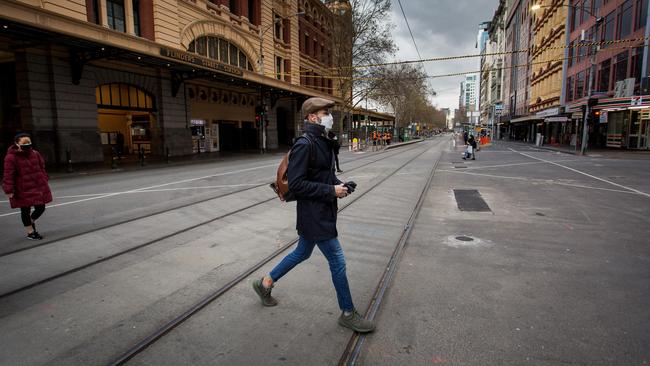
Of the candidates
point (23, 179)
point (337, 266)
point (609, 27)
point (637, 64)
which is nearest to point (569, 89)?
point (609, 27)

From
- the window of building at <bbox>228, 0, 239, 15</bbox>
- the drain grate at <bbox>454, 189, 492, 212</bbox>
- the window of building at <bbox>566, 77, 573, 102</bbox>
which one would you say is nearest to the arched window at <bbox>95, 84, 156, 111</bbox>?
the window of building at <bbox>228, 0, 239, 15</bbox>

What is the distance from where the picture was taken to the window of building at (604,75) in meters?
32.4

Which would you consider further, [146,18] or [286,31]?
[286,31]

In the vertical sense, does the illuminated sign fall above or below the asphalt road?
above

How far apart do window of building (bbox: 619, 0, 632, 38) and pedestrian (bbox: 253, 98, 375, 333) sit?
3592 cm

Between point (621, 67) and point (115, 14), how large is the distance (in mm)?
36269

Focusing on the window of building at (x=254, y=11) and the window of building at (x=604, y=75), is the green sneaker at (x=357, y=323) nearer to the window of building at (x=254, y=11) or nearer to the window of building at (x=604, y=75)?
the window of building at (x=254, y=11)

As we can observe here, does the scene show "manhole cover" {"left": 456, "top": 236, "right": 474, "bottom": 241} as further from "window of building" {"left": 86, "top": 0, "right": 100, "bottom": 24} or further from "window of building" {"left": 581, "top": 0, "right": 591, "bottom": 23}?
"window of building" {"left": 581, "top": 0, "right": 591, "bottom": 23}

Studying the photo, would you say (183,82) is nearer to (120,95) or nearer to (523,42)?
(120,95)

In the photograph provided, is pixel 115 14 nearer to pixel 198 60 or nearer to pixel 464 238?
pixel 198 60

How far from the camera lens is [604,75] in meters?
33.4

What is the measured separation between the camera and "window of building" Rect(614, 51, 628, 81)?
2927 cm

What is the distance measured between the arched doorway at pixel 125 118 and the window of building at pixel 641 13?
33.8 meters

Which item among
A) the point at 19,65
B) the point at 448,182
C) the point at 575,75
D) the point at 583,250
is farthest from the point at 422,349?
the point at 575,75
